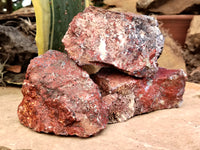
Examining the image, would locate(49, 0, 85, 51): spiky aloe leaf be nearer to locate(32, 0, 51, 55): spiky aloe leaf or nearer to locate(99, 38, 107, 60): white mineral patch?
locate(32, 0, 51, 55): spiky aloe leaf

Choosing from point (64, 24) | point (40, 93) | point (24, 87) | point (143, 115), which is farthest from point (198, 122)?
point (64, 24)

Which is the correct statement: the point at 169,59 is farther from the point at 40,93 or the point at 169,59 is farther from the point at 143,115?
the point at 40,93

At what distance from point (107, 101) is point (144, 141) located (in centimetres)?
42

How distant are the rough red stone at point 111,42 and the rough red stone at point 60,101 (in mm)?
130

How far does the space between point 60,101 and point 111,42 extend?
56 centimetres

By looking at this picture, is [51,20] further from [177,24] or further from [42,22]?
[177,24]

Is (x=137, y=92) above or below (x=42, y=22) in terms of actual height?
below

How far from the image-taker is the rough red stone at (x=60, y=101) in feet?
4.83

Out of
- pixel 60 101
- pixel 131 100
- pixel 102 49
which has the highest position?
pixel 102 49

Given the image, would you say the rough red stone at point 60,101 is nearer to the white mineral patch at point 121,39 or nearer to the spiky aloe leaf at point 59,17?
the white mineral patch at point 121,39

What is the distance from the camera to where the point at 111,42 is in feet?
5.87

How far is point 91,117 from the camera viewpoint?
1510mm

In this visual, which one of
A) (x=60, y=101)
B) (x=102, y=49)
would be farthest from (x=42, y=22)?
(x=60, y=101)

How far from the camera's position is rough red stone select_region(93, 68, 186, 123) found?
1.77 metres
